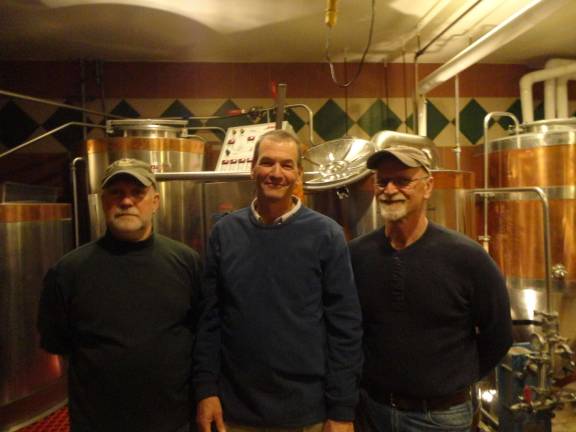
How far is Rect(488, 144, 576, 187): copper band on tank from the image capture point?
3209 millimetres

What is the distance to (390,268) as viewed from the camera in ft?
5.07

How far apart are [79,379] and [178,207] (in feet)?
5.70

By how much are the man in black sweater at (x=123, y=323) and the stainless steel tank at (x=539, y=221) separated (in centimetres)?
287

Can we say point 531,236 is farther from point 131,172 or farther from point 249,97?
point 131,172

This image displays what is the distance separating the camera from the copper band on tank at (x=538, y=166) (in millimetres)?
3209

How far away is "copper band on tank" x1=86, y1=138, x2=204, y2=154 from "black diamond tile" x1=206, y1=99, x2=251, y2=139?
906 millimetres

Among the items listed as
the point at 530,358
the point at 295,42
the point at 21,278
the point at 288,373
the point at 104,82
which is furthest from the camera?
the point at 104,82

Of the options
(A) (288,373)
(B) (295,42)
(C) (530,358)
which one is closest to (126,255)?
(A) (288,373)

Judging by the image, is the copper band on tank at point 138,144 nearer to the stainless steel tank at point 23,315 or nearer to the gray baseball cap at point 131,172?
the stainless steel tank at point 23,315

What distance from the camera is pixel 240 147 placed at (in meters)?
3.16

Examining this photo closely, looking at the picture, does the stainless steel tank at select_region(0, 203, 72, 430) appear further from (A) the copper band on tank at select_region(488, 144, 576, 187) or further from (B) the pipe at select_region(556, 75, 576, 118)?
(B) the pipe at select_region(556, 75, 576, 118)

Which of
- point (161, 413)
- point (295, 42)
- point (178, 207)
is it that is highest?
point (295, 42)

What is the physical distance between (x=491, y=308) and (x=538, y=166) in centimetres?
231

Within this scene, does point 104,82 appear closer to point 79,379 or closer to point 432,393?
point 79,379
